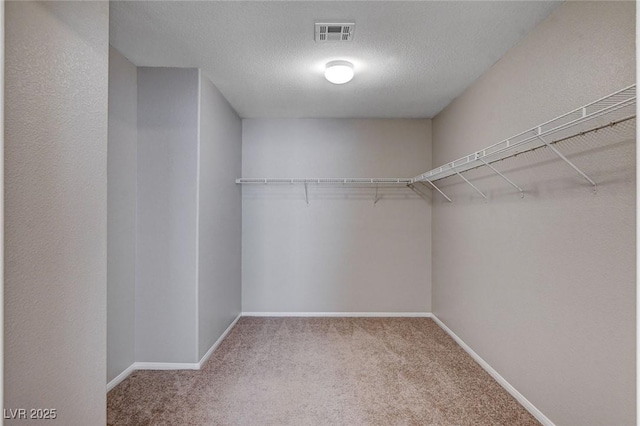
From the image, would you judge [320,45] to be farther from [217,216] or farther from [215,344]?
[215,344]

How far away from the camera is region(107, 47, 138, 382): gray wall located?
97.3 inches

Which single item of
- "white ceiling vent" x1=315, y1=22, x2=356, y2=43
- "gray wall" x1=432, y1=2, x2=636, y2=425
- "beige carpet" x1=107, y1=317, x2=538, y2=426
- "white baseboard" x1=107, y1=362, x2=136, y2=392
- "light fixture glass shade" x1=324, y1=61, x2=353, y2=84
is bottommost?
"beige carpet" x1=107, y1=317, x2=538, y2=426

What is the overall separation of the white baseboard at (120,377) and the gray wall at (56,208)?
3.58 ft

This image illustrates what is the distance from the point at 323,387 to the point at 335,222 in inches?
81.6

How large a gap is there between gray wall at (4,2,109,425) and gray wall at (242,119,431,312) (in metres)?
2.66

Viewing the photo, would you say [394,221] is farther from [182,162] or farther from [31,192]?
[31,192]

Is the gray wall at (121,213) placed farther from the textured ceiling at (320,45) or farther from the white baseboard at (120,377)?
the textured ceiling at (320,45)

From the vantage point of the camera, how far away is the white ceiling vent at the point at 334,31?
214 cm

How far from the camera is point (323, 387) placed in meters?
2.50

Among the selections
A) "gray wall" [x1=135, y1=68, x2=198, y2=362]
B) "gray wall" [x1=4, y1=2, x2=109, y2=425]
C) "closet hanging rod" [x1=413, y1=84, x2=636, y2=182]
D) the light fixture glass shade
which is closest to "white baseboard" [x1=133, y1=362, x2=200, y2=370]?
"gray wall" [x1=135, y1=68, x2=198, y2=362]

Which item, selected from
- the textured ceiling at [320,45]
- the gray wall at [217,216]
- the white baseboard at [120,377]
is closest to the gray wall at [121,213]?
the white baseboard at [120,377]

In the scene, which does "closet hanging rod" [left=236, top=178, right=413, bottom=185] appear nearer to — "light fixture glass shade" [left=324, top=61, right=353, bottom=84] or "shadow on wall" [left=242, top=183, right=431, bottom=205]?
"shadow on wall" [left=242, top=183, right=431, bottom=205]

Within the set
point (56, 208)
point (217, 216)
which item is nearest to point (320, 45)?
point (217, 216)

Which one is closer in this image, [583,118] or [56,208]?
[56,208]
